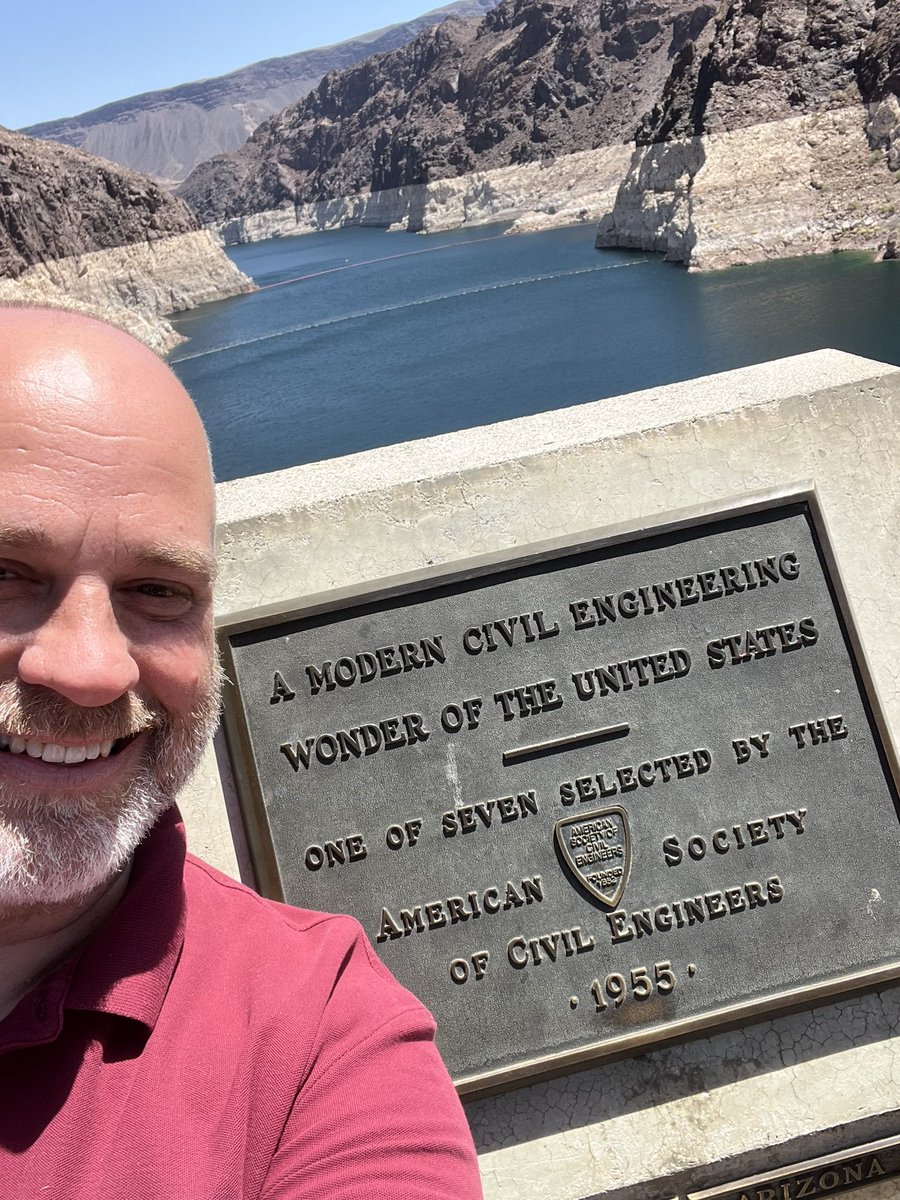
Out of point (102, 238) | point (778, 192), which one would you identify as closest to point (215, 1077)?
point (778, 192)

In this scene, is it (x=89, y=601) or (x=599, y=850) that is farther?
(x=599, y=850)

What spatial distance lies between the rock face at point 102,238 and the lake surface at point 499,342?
8.58 metres

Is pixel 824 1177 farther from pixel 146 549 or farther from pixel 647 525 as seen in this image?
pixel 146 549

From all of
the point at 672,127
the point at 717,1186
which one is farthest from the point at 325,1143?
the point at 672,127

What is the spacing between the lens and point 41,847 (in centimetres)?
98

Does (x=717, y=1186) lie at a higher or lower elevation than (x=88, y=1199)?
lower

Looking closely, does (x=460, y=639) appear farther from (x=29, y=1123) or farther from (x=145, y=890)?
(x=29, y=1123)

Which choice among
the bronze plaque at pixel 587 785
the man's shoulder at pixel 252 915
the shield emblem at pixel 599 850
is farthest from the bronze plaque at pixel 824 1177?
the man's shoulder at pixel 252 915

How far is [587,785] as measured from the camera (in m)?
2.10

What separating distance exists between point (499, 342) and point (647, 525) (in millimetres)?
24060

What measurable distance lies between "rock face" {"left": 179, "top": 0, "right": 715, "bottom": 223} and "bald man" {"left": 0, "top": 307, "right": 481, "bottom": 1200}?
3075 inches

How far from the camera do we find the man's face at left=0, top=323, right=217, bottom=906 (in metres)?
0.94

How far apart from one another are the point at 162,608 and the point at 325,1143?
542 millimetres

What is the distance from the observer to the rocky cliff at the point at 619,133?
29750mm
